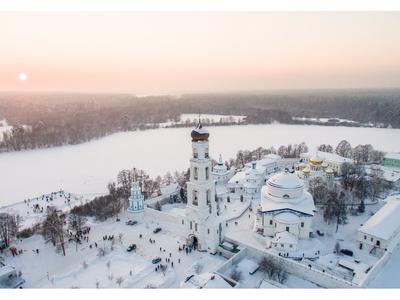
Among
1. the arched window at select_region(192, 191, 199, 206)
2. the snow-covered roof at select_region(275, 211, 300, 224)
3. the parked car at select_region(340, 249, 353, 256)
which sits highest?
the arched window at select_region(192, 191, 199, 206)

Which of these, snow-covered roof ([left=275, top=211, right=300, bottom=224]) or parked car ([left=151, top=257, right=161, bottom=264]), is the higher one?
snow-covered roof ([left=275, top=211, right=300, bottom=224])

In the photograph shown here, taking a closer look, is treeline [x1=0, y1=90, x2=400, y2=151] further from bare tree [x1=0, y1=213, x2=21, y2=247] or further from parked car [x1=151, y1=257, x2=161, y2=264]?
parked car [x1=151, y1=257, x2=161, y2=264]

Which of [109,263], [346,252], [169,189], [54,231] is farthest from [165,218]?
[346,252]

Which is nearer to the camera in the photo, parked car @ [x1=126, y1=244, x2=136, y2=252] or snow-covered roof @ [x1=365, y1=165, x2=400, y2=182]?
parked car @ [x1=126, y1=244, x2=136, y2=252]

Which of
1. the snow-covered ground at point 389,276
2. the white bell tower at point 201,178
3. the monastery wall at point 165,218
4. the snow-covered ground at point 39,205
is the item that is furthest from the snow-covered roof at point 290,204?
the snow-covered ground at point 39,205

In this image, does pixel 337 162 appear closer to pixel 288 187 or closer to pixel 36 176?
pixel 288 187

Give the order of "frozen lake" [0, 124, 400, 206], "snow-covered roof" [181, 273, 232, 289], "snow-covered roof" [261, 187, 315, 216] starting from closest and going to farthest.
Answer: "snow-covered roof" [181, 273, 232, 289], "snow-covered roof" [261, 187, 315, 216], "frozen lake" [0, 124, 400, 206]

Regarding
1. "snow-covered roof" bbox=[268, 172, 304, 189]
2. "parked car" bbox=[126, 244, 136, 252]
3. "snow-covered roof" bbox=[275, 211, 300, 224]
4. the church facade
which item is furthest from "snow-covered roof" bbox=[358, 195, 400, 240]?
the church facade
